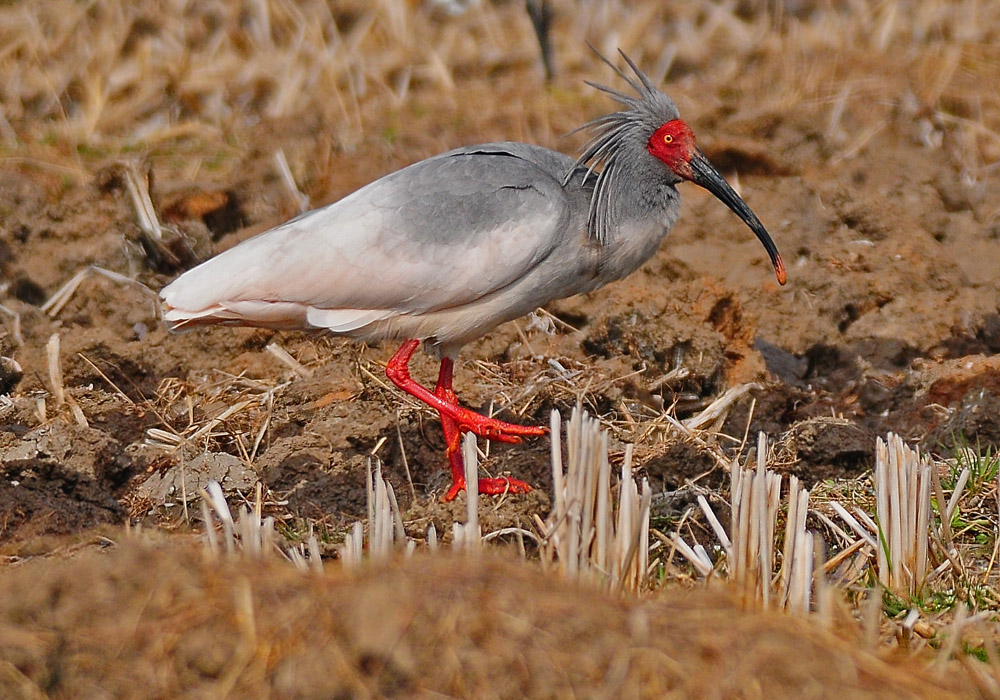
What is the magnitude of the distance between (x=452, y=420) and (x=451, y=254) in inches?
28.6

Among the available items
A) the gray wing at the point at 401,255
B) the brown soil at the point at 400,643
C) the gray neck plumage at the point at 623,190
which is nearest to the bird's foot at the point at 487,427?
the gray wing at the point at 401,255

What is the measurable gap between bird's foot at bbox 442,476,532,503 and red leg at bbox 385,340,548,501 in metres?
0.03

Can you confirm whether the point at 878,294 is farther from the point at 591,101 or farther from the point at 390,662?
the point at 390,662

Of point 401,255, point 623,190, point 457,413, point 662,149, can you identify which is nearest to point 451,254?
point 401,255

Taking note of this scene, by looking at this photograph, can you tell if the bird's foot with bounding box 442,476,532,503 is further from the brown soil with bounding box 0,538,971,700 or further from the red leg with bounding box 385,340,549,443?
the brown soil with bounding box 0,538,971,700

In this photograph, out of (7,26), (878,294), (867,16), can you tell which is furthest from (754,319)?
(7,26)

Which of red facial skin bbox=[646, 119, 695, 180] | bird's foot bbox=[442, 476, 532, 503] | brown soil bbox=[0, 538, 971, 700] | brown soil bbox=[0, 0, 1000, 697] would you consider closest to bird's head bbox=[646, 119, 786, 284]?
red facial skin bbox=[646, 119, 695, 180]

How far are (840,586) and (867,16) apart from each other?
830cm

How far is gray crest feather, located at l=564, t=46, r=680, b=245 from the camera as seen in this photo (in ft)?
16.6

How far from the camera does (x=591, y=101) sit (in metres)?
9.30

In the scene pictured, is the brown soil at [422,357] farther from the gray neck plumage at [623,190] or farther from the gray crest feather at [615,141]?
the gray crest feather at [615,141]

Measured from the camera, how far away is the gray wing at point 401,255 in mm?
4926

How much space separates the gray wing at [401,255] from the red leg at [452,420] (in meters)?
0.28

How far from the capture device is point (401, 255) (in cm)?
501
